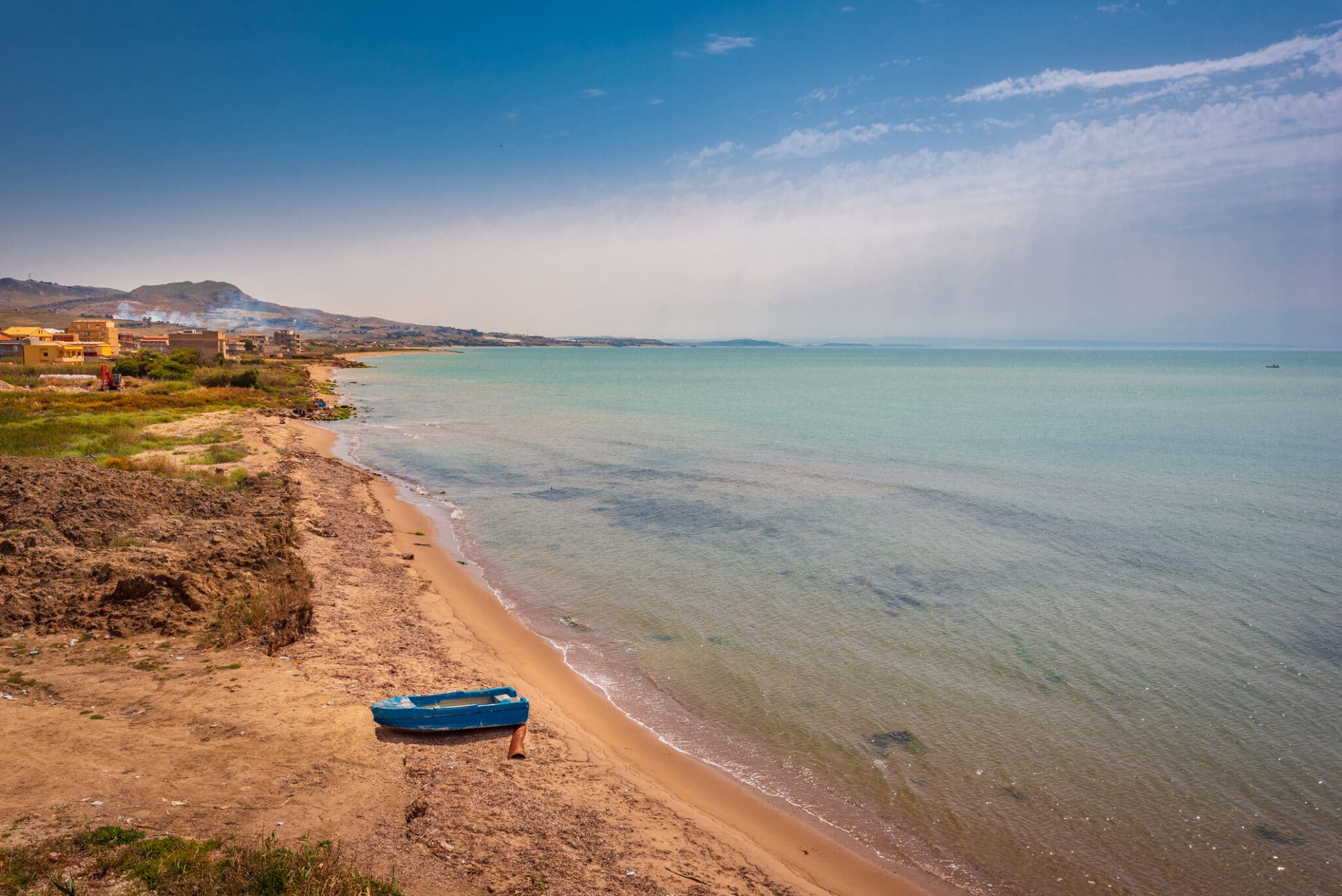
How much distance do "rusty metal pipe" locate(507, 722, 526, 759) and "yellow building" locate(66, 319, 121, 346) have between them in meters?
116

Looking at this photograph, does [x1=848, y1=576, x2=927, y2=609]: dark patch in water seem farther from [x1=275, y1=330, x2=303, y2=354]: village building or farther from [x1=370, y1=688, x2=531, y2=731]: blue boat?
[x1=275, y1=330, x2=303, y2=354]: village building

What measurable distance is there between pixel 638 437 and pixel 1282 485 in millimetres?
31896

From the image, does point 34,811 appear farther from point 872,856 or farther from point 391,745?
point 872,856

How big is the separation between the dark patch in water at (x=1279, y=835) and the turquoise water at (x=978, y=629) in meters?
0.03

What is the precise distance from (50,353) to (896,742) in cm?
9618

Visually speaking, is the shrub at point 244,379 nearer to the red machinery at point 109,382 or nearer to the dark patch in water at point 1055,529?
the red machinery at point 109,382

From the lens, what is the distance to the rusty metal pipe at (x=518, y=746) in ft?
31.0

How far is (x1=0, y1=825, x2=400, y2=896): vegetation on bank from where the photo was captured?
18.7 ft

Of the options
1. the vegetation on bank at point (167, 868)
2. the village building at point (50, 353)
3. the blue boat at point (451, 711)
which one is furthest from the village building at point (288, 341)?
the vegetation on bank at point (167, 868)

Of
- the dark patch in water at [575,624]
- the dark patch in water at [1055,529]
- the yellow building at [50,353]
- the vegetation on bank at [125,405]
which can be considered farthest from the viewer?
the yellow building at [50,353]

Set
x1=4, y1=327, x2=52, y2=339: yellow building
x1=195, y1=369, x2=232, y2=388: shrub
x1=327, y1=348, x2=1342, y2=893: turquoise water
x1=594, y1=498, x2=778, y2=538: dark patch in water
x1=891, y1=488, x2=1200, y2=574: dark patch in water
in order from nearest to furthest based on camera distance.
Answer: x1=327, y1=348, x2=1342, y2=893: turquoise water < x1=891, y1=488, x2=1200, y2=574: dark patch in water < x1=594, y1=498, x2=778, y2=538: dark patch in water < x1=195, y1=369, x2=232, y2=388: shrub < x1=4, y1=327, x2=52, y2=339: yellow building

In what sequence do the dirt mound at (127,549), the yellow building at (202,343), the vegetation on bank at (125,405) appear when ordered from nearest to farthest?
the dirt mound at (127,549) → the vegetation on bank at (125,405) → the yellow building at (202,343)

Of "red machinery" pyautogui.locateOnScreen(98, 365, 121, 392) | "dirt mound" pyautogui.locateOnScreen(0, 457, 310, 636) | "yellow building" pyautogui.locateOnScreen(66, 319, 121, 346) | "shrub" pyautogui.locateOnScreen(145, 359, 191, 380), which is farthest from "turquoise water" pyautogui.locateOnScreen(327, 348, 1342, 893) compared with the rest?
"yellow building" pyautogui.locateOnScreen(66, 319, 121, 346)

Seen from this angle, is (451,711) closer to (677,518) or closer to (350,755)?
(350,755)
